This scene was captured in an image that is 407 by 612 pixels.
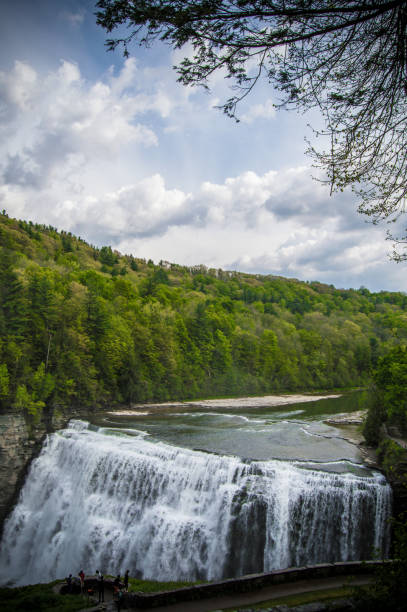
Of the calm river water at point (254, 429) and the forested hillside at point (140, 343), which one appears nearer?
the calm river water at point (254, 429)

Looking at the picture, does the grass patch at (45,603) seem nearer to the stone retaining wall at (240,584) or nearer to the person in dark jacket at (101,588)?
the person in dark jacket at (101,588)

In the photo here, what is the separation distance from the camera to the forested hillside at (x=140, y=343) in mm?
29922

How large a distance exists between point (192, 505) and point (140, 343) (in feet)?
87.6

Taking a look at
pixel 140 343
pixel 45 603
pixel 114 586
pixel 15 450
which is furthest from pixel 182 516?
pixel 140 343

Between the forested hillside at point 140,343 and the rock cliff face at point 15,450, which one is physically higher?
the forested hillside at point 140,343

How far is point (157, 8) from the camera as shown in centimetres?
522

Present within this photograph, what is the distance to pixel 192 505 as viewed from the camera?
15.6 meters

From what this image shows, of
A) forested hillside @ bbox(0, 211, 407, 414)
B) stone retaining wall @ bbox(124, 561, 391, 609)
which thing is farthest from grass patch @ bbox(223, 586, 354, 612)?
forested hillside @ bbox(0, 211, 407, 414)

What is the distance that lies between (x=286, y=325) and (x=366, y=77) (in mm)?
62912

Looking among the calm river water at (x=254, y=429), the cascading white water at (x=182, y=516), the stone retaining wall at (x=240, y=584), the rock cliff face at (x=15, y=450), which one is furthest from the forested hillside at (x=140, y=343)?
the stone retaining wall at (x=240, y=584)

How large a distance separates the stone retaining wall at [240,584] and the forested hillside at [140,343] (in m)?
18.4

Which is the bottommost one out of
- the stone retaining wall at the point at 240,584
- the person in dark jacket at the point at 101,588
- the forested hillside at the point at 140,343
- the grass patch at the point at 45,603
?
the person in dark jacket at the point at 101,588

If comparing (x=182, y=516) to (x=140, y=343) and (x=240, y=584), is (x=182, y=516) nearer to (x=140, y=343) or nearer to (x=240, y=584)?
(x=240, y=584)

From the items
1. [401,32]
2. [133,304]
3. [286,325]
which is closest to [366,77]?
[401,32]
